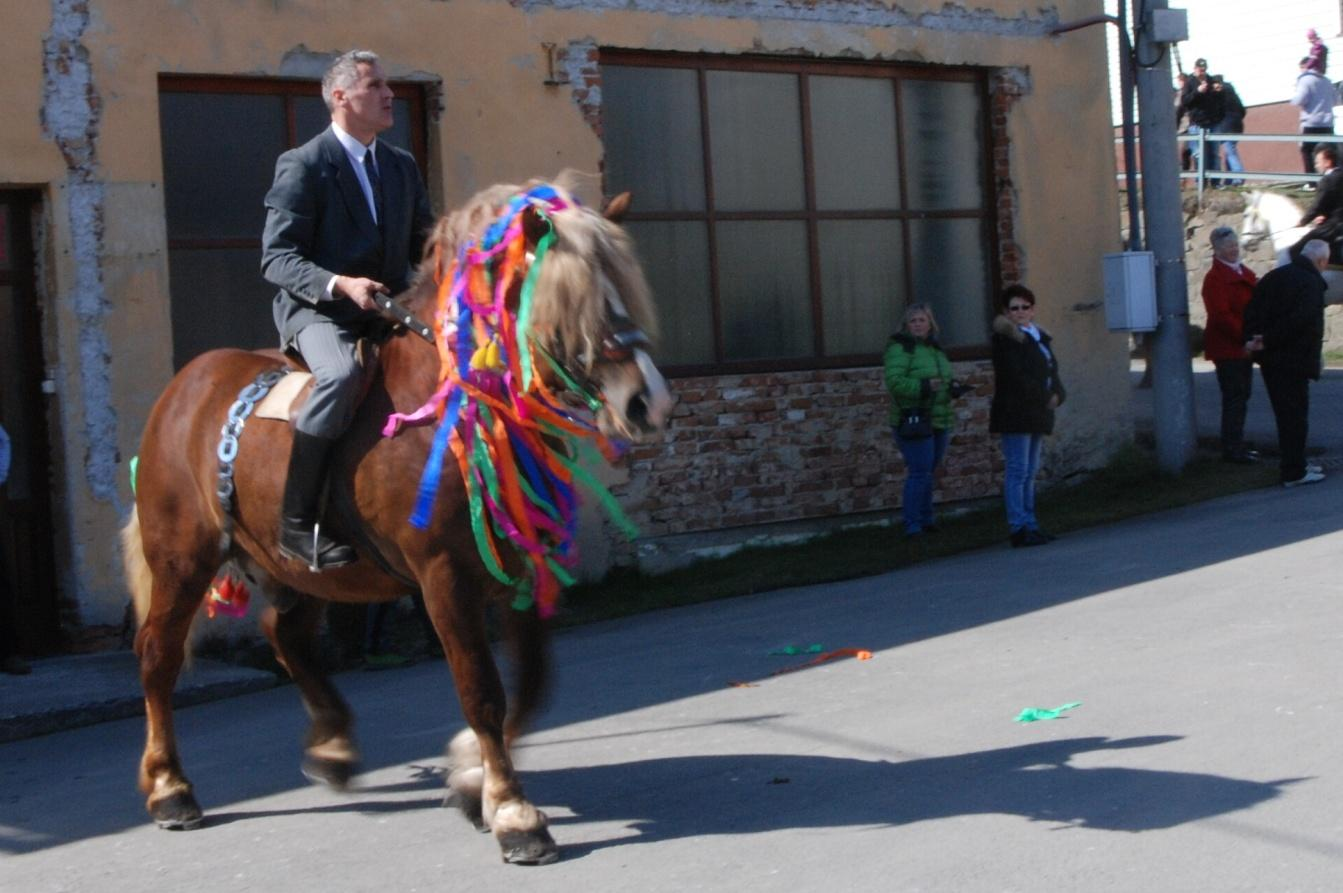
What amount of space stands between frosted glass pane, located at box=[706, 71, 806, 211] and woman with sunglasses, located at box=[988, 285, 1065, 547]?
217cm

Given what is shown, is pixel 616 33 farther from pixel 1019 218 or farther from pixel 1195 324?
pixel 1195 324

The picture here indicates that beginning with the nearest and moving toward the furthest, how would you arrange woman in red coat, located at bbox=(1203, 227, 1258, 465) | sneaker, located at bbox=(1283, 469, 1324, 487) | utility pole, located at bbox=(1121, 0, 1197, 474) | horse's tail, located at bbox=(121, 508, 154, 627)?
1. horse's tail, located at bbox=(121, 508, 154, 627)
2. sneaker, located at bbox=(1283, 469, 1324, 487)
3. utility pole, located at bbox=(1121, 0, 1197, 474)
4. woman in red coat, located at bbox=(1203, 227, 1258, 465)

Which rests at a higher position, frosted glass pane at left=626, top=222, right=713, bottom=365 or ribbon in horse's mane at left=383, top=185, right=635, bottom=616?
frosted glass pane at left=626, top=222, right=713, bottom=365

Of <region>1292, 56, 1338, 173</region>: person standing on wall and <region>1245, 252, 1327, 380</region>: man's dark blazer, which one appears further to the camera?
<region>1292, 56, 1338, 173</region>: person standing on wall

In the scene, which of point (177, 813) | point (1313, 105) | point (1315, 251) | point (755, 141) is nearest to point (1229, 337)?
point (1315, 251)

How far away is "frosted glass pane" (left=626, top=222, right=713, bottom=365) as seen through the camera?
12.4 m

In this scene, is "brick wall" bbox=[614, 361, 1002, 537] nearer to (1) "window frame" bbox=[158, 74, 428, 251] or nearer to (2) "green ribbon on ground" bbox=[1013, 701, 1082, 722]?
(1) "window frame" bbox=[158, 74, 428, 251]

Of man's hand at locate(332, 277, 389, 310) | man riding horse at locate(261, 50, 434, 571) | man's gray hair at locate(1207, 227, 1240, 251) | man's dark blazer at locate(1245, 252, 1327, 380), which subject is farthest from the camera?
man's gray hair at locate(1207, 227, 1240, 251)

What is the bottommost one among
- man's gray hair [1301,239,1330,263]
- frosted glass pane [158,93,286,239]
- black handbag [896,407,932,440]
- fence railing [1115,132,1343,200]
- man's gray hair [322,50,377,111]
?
black handbag [896,407,932,440]

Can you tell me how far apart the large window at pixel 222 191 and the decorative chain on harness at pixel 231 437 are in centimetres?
463

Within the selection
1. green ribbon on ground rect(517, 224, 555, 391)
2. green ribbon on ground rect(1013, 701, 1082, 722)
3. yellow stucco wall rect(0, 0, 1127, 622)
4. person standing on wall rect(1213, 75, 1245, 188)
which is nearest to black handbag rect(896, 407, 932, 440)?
yellow stucco wall rect(0, 0, 1127, 622)

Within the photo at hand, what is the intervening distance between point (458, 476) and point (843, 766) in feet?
6.20

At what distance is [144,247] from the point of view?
9992 mm

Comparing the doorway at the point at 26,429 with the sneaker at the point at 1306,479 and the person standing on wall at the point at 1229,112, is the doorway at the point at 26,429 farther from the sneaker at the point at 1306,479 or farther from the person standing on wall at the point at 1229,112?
the person standing on wall at the point at 1229,112
